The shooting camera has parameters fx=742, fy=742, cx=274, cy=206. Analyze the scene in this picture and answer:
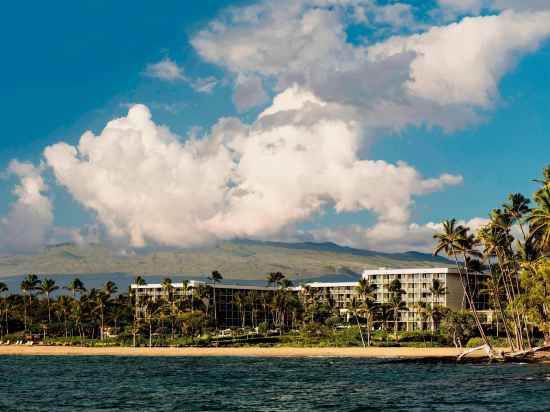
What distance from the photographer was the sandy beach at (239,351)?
145 m

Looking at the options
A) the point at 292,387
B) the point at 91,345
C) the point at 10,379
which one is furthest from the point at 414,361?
Result: the point at 91,345

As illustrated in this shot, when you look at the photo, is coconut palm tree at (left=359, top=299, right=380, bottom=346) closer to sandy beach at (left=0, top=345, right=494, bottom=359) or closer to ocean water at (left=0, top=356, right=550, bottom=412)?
sandy beach at (left=0, top=345, right=494, bottom=359)

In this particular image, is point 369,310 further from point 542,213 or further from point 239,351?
point 542,213

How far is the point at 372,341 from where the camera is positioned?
175m

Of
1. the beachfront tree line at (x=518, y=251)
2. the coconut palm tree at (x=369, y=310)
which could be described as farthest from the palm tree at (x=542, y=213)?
the coconut palm tree at (x=369, y=310)

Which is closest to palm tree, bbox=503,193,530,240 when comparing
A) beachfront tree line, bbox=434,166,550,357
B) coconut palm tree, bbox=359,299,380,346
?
beachfront tree line, bbox=434,166,550,357

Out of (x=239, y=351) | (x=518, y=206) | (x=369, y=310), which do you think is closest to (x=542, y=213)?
(x=518, y=206)

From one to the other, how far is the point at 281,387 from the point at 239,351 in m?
78.2

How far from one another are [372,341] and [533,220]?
88.8m

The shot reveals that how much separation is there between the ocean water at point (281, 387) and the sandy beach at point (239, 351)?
25105 mm

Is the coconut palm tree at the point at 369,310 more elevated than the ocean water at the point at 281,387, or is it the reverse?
the coconut palm tree at the point at 369,310

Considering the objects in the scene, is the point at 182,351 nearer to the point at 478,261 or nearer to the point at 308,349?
the point at 308,349

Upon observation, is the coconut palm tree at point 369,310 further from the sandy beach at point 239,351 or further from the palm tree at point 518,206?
the palm tree at point 518,206

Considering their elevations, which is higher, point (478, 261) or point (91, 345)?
point (478, 261)
